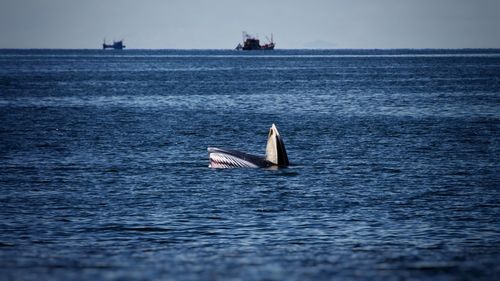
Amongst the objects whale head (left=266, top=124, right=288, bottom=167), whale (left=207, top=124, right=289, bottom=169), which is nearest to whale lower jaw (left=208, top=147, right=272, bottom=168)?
whale (left=207, top=124, right=289, bottom=169)

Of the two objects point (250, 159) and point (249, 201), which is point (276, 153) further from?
point (249, 201)

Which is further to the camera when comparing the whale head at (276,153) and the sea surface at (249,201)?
the whale head at (276,153)

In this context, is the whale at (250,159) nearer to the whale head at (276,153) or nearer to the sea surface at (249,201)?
the whale head at (276,153)

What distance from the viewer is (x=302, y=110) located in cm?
9881

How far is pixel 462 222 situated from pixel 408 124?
47.2 metres

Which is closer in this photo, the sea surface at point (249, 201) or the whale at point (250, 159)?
the sea surface at point (249, 201)

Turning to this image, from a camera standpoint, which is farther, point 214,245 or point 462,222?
point 462,222

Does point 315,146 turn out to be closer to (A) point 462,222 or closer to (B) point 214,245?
(A) point 462,222

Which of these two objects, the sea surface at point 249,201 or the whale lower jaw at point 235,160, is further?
the whale lower jaw at point 235,160

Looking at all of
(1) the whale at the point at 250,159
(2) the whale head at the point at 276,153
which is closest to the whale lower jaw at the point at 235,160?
(1) the whale at the point at 250,159

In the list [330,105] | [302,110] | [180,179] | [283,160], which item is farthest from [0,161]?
[330,105]

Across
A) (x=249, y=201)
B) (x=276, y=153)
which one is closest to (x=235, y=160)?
(x=276, y=153)

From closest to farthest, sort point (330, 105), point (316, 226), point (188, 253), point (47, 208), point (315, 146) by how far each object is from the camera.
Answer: point (188, 253) < point (316, 226) < point (47, 208) < point (315, 146) < point (330, 105)

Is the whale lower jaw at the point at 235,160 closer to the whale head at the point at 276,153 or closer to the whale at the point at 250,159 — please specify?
the whale at the point at 250,159
